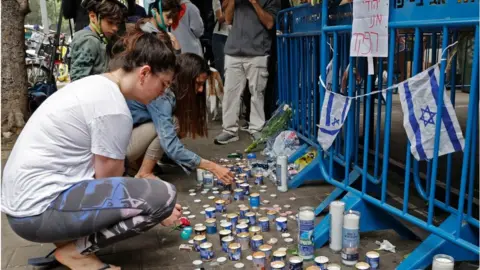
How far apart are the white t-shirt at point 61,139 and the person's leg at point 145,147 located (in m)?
1.27

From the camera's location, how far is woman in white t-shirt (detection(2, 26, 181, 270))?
6.26 ft

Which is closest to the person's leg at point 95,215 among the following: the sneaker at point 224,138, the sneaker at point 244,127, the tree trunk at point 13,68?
the sneaker at point 224,138

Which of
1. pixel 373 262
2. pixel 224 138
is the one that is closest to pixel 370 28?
pixel 373 262

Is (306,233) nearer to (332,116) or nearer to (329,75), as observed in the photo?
(332,116)

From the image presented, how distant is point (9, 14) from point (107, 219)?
3817 millimetres

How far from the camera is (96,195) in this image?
1967 mm

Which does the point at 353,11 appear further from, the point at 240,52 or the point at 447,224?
the point at 240,52

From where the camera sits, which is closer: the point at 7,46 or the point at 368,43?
the point at 368,43

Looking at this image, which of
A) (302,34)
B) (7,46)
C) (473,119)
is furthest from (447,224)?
(7,46)

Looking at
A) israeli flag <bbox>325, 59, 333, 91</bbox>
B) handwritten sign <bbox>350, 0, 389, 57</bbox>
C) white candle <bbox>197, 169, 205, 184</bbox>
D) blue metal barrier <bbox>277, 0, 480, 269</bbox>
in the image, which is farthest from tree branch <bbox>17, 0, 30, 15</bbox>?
handwritten sign <bbox>350, 0, 389, 57</bbox>

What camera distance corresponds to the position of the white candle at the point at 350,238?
84.2 inches

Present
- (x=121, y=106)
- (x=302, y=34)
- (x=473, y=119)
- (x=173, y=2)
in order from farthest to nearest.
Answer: (x=173, y=2), (x=302, y=34), (x=121, y=106), (x=473, y=119)

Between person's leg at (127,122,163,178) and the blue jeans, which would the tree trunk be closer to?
the blue jeans

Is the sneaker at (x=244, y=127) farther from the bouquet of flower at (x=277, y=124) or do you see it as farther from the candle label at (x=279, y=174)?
the candle label at (x=279, y=174)
